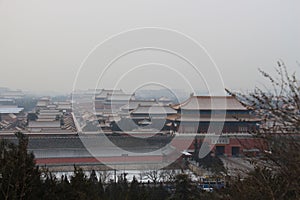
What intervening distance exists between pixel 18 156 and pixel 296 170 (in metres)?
1.75

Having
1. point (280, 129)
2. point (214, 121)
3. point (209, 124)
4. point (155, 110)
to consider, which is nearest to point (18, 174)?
point (280, 129)

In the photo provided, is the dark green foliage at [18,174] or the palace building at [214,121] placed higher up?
the palace building at [214,121]

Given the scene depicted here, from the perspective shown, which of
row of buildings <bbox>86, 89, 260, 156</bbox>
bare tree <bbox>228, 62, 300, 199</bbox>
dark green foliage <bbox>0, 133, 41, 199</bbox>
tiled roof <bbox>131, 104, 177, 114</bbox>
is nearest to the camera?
bare tree <bbox>228, 62, 300, 199</bbox>

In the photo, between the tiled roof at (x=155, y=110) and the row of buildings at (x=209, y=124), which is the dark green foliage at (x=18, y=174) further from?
the tiled roof at (x=155, y=110)

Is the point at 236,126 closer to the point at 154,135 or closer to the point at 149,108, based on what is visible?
the point at 154,135

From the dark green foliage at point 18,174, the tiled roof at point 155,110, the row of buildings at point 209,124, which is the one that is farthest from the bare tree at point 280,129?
the tiled roof at point 155,110

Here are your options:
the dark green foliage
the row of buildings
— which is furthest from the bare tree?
the row of buildings

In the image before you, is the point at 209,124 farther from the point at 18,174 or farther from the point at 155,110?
the point at 18,174

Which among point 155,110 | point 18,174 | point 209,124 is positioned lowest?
point 18,174

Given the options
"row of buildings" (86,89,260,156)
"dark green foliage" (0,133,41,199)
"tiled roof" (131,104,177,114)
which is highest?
"tiled roof" (131,104,177,114)

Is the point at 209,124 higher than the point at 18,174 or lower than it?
higher

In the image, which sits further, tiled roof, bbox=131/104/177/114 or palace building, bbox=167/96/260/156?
tiled roof, bbox=131/104/177/114

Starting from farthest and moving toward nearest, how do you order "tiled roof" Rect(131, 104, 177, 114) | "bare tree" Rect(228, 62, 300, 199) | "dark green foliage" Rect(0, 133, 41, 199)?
"tiled roof" Rect(131, 104, 177, 114) → "dark green foliage" Rect(0, 133, 41, 199) → "bare tree" Rect(228, 62, 300, 199)

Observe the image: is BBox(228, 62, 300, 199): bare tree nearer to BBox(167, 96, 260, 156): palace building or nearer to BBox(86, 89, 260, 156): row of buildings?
BBox(86, 89, 260, 156): row of buildings
